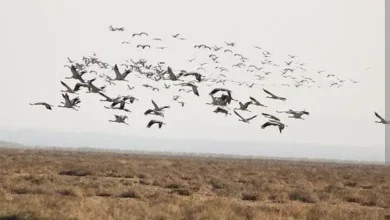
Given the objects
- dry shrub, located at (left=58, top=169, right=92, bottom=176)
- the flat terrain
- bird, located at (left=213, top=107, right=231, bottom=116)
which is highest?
bird, located at (left=213, top=107, right=231, bottom=116)

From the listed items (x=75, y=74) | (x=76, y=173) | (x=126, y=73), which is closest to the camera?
(x=75, y=74)

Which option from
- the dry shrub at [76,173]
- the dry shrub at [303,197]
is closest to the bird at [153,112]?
the dry shrub at [303,197]

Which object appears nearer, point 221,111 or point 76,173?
point 221,111

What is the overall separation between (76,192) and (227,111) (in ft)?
28.7

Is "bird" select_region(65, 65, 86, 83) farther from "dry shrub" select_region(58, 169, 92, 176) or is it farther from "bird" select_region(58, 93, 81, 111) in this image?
"dry shrub" select_region(58, 169, 92, 176)

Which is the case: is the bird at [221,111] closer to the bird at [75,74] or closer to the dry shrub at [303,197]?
the bird at [75,74]

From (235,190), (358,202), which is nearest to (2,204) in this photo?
(235,190)

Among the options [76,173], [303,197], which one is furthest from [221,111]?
[76,173]

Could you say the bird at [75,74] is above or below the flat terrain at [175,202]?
above

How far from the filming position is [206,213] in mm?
19031

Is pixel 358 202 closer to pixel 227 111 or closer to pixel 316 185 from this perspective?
pixel 316 185

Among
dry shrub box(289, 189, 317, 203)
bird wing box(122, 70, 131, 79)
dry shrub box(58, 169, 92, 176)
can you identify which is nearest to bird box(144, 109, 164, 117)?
bird wing box(122, 70, 131, 79)

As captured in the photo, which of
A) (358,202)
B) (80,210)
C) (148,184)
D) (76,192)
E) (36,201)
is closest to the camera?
(80,210)

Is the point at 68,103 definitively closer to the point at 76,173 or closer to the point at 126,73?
the point at 126,73
